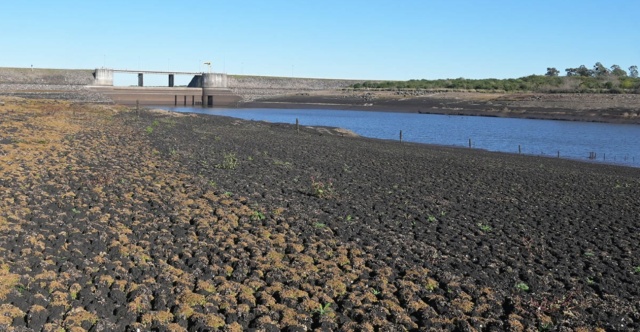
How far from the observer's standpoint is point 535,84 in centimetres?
12438

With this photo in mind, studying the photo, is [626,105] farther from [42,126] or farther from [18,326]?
[18,326]

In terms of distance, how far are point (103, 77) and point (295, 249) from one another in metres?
111

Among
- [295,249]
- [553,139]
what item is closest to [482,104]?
[553,139]

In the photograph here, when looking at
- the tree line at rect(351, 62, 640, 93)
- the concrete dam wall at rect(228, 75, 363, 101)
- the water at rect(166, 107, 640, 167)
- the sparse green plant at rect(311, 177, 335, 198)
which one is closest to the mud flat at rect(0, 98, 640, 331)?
the sparse green plant at rect(311, 177, 335, 198)

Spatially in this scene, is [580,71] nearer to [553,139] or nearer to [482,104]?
[482,104]

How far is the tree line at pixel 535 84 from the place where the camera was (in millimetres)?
106400

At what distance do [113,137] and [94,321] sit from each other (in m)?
18.9

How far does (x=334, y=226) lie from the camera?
11695mm

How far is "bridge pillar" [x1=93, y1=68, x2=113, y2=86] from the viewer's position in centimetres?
11088

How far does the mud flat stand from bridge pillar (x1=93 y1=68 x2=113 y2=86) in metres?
98.3

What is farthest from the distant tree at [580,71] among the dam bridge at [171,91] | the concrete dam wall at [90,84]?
the dam bridge at [171,91]

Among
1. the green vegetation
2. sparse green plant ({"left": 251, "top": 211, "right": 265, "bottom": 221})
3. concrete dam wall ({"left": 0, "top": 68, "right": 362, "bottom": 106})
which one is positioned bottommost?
the green vegetation

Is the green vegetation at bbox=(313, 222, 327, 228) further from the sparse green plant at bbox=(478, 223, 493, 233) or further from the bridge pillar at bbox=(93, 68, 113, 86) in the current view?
the bridge pillar at bbox=(93, 68, 113, 86)

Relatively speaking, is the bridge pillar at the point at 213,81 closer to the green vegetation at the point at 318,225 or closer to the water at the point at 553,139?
the water at the point at 553,139
